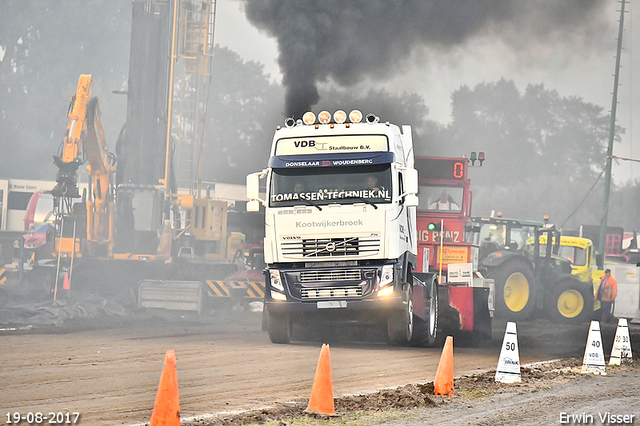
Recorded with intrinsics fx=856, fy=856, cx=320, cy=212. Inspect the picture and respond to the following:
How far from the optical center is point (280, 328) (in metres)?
14.4

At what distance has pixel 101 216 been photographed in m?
25.5

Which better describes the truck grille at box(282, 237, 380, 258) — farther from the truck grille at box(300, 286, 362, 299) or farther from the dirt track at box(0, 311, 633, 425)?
the dirt track at box(0, 311, 633, 425)

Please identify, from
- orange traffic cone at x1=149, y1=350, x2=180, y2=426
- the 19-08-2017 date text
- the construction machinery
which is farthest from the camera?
the construction machinery

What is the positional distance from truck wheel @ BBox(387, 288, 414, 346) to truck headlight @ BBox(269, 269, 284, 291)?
6.12 ft

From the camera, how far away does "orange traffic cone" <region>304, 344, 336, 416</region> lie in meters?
7.82

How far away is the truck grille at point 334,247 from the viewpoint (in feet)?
44.0

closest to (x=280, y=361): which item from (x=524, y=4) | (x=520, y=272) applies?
(x=520, y=272)

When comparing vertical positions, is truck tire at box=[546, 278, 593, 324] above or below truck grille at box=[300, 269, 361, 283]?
below

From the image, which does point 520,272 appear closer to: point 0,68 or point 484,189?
point 484,189

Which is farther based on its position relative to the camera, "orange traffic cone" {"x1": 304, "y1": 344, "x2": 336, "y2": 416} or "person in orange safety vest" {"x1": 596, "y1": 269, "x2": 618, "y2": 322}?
"person in orange safety vest" {"x1": 596, "y1": 269, "x2": 618, "y2": 322}

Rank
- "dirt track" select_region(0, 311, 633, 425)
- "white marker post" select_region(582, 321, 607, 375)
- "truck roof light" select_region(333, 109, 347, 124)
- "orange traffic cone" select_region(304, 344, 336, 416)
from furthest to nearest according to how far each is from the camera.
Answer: "truck roof light" select_region(333, 109, 347, 124) < "white marker post" select_region(582, 321, 607, 375) < "dirt track" select_region(0, 311, 633, 425) < "orange traffic cone" select_region(304, 344, 336, 416)

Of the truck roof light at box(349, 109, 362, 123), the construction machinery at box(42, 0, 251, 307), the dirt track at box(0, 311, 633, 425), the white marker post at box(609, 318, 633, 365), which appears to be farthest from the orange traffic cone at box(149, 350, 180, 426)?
the construction machinery at box(42, 0, 251, 307)

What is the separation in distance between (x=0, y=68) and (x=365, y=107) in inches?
1882

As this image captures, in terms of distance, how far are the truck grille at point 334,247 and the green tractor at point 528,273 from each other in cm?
1021
